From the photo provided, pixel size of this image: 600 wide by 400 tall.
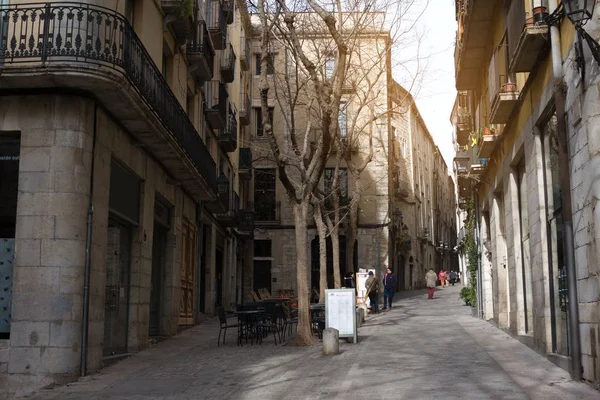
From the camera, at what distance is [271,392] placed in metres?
9.54

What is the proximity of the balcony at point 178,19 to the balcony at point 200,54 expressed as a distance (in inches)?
29.6

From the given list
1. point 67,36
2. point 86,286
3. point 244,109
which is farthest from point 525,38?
point 244,109

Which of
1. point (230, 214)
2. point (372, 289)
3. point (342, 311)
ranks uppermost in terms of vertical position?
point (230, 214)

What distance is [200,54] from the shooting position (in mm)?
19422

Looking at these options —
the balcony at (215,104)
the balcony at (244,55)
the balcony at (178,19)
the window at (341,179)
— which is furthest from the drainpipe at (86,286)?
the window at (341,179)

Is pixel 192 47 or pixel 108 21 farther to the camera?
pixel 192 47

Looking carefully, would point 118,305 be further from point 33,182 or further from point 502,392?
point 502,392

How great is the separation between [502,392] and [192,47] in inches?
542

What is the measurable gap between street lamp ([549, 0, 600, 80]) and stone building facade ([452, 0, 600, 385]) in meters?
0.07

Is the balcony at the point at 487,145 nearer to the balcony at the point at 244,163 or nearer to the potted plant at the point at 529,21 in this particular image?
the potted plant at the point at 529,21

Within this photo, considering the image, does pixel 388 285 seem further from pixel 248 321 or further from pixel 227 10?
pixel 227 10

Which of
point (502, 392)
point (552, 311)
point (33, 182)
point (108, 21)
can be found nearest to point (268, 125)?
point (108, 21)

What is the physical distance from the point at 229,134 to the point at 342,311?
1257 centimetres

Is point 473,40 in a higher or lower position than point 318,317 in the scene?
higher
